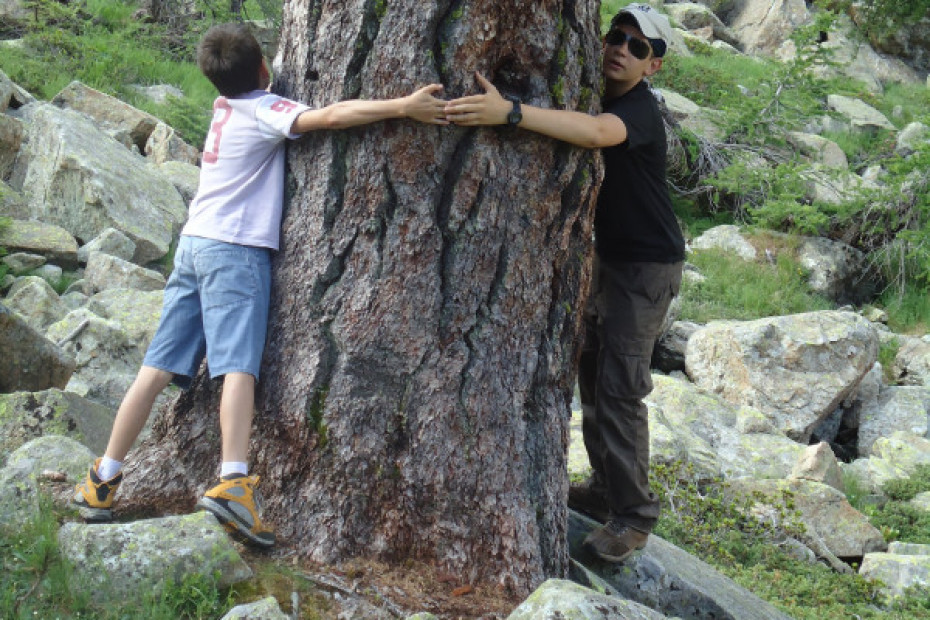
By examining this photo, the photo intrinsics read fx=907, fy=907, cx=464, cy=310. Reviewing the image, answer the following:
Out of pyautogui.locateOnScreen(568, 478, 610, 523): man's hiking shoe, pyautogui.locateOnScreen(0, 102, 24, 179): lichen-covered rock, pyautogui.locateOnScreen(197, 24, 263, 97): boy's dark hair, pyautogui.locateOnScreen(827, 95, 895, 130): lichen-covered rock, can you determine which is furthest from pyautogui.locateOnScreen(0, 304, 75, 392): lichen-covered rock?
pyautogui.locateOnScreen(827, 95, 895, 130): lichen-covered rock

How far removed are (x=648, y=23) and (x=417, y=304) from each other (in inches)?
63.2

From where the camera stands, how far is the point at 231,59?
11.5 feet

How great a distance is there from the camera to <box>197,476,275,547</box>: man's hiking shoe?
312 cm

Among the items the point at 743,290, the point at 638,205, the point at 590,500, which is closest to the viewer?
the point at 638,205

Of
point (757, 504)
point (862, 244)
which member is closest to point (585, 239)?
point (757, 504)

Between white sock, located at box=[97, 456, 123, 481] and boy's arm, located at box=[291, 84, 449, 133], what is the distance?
1.49 meters

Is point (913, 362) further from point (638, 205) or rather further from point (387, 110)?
point (387, 110)

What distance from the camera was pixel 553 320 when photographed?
3.53m

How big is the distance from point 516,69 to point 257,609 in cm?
205

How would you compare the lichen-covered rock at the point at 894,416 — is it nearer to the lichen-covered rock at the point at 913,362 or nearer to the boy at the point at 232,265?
the lichen-covered rock at the point at 913,362

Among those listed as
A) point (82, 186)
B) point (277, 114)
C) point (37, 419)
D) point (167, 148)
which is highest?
point (277, 114)

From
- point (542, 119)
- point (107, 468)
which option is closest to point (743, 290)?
point (542, 119)

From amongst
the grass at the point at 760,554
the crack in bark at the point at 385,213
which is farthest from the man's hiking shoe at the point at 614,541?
the crack in bark at the point at 385,213

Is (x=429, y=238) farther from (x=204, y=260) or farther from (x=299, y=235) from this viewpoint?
(x=204, y=260)
